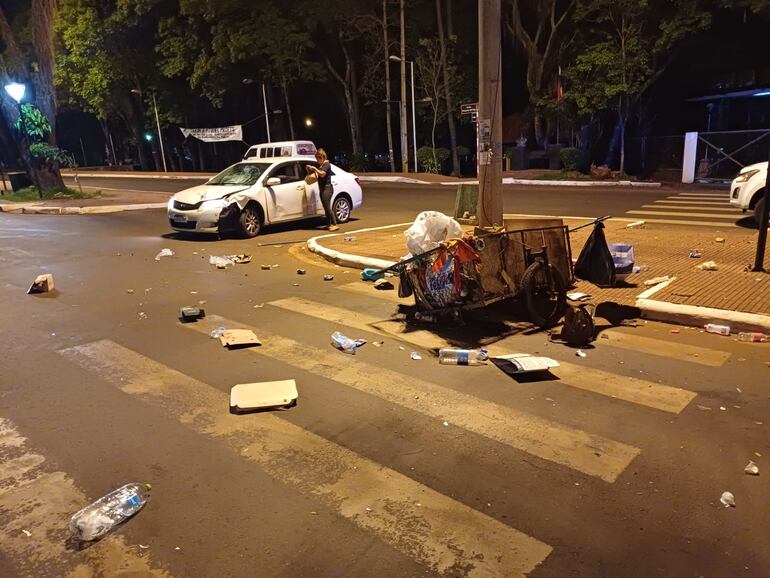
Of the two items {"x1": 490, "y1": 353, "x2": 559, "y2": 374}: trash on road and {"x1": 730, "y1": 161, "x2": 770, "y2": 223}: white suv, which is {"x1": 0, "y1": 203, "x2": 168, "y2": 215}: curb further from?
{"x1": 490, "y1": 353, "x2": 559, "y2": 374}: trash on road

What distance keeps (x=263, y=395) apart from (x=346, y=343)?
140 cm

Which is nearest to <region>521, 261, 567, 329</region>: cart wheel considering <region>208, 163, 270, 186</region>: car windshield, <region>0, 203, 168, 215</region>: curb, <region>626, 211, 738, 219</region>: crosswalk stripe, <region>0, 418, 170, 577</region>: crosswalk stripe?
<region>0, 418, 170, 577</region>: crosswalk stripe

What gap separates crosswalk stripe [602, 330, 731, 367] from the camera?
18.3 feet

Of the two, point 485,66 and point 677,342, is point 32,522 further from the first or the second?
point 485,66

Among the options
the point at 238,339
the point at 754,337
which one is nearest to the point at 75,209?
the point at 238,339

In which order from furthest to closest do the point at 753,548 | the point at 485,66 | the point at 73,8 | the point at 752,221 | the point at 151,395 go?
1. the point at 73,8
2. the point at 752,221
3. the point at 485,66
4. the point at 151,395
5. the point at 753,548

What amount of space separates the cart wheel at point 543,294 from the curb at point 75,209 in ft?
57.2

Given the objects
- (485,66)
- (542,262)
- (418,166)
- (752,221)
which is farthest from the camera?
(418,166)

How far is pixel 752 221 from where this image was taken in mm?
12633

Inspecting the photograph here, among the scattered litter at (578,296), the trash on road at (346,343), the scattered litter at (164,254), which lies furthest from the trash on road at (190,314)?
the scattered litter at (578,296)

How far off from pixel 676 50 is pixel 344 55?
19.7m

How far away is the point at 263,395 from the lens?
16.3ft

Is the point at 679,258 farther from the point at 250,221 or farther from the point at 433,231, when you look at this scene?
the point at 250,221

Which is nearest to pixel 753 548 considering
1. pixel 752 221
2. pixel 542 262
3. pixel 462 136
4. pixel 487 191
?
pixel 542 262
